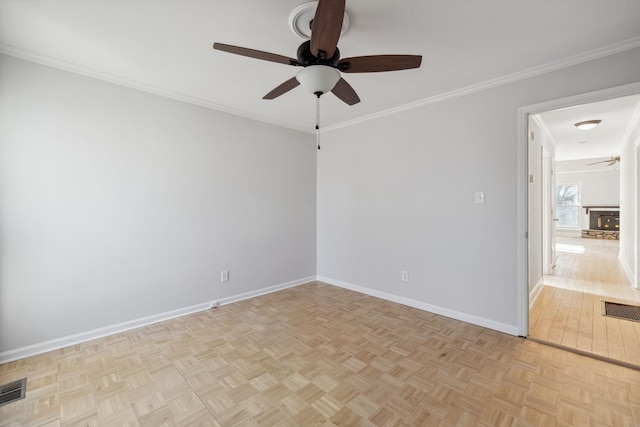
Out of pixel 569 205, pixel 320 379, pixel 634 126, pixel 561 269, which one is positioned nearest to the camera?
pixel 320 379

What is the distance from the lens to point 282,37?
1993 mm

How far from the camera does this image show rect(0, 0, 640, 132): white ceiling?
170 centimetres

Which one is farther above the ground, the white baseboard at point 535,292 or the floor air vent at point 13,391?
the white baseboard at point 535,292

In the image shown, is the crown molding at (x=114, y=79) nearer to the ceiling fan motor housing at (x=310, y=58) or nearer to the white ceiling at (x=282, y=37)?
the white ceiling at (x=282, y=37)

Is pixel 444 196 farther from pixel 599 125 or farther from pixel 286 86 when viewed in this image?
pixel 599 125

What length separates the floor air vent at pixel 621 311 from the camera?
118 inches

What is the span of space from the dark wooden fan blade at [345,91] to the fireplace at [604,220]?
36.1 ft

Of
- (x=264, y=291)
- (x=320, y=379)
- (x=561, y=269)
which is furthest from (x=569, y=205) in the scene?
(x=320, y=379)

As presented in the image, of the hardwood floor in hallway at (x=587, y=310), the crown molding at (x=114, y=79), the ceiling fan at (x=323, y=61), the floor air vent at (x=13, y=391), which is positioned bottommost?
the floor air vent at (x=13, y=391)

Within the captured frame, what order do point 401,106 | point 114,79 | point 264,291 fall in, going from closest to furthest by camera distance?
point 114,79, point 401,106, point 264,291

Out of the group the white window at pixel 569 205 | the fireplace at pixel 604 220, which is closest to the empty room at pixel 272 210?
the fireplace at pixel 604 220

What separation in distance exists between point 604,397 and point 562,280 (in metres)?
3.37

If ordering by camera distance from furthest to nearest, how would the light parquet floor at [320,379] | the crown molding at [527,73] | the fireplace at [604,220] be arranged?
the fireplace at [604,220] → the crown molding at [527,73] → the light parquet floor at [320,379]

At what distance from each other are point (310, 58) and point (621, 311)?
4.39 meters
